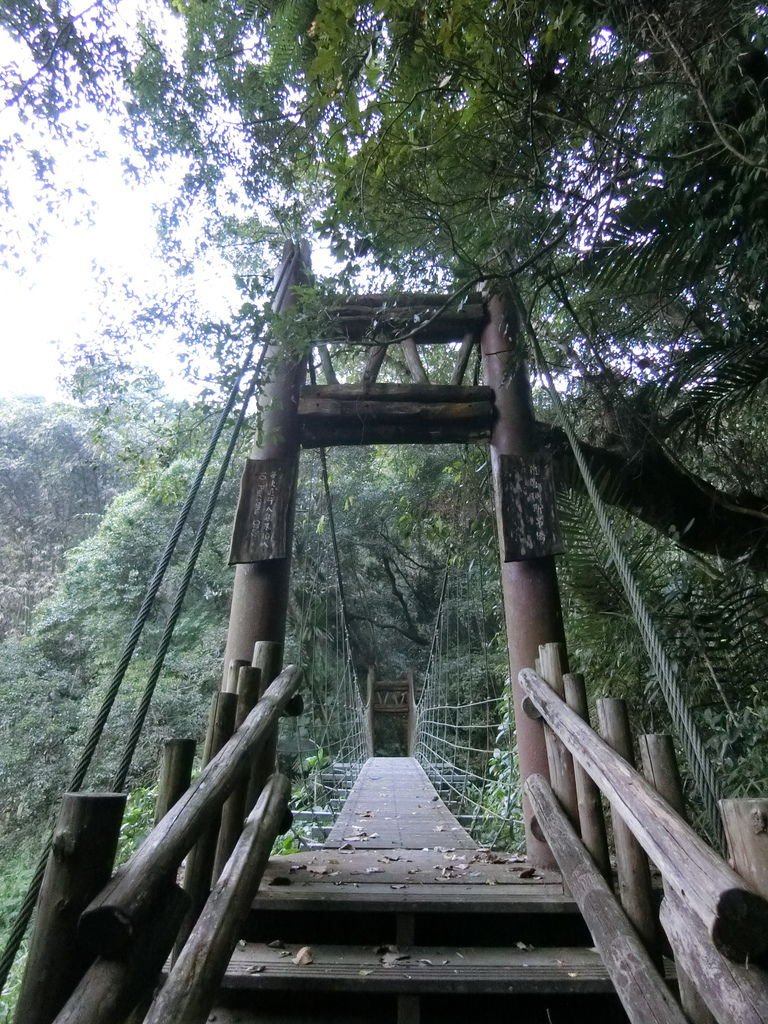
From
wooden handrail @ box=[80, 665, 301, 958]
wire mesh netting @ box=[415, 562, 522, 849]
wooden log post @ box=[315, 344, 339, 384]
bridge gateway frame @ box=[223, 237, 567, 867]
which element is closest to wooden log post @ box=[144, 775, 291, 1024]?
wooden handrail @ box=[80, 665, 301, 958]

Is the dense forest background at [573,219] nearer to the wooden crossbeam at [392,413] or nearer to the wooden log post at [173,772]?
the wooden crossbeam at [392,413]

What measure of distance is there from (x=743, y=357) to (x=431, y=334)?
131cm

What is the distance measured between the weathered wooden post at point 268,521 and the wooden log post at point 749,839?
153 cm

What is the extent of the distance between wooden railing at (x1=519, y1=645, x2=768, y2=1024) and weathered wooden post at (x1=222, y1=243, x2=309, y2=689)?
1020 millimetres

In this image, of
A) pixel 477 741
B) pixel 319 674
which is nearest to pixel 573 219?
pixel 319 674

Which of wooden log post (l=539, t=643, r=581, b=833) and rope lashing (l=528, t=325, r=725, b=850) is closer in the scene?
rope lashing (l=528, t=325, r=725, b=850)

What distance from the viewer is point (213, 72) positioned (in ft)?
11.4

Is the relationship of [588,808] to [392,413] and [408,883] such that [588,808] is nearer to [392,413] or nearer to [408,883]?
[408,883]

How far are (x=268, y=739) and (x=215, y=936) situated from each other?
77cm

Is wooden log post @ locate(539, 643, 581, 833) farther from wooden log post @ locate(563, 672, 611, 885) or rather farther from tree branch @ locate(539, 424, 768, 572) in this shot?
tree branch @ locate(539, 424, 768, 572)

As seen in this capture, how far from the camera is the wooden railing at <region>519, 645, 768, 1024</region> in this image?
0.72 metres

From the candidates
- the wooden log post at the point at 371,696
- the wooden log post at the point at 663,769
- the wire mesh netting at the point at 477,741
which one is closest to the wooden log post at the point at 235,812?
the wooden log post at the point at 663,769

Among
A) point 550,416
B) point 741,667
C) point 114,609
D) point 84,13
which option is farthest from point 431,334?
point 114,609

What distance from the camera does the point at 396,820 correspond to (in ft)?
10.3
